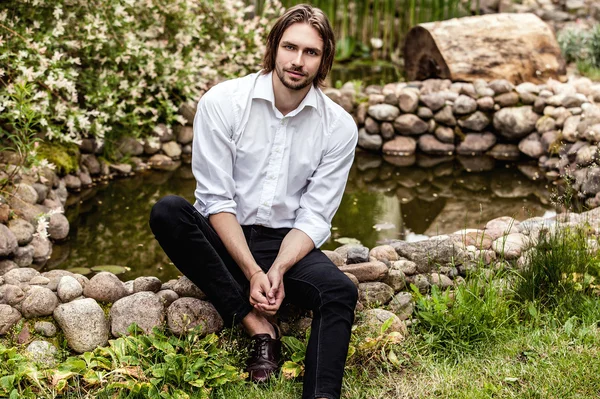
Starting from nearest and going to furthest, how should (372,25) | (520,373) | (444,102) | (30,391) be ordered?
(30,391), (520,373), (444,102), (372,25)

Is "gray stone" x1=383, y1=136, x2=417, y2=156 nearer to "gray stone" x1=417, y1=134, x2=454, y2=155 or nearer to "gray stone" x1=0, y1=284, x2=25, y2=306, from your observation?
"gray stone" x1=417, y1=134, x2=454, y2=155

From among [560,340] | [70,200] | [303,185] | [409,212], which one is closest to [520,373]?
[560,340]

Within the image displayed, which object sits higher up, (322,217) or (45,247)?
(322,217)

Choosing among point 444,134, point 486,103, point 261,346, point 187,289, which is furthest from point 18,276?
point 486,103

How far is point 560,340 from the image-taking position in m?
2.93

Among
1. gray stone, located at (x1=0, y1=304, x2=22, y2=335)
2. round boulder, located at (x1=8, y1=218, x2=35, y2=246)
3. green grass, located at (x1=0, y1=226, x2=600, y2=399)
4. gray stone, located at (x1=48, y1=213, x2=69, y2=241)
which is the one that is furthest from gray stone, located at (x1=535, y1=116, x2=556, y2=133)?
gray stone, located at (x1=0, y1=304, x2=22, y2=335)

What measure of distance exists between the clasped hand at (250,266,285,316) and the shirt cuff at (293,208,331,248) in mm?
244

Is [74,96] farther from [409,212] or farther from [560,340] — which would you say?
[560,340]

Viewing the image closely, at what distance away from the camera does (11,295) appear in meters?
2.90

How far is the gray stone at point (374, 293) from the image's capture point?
3.19m

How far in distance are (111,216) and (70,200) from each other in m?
0.42

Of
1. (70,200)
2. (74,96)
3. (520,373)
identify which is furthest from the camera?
(70,200)

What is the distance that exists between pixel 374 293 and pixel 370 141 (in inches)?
146

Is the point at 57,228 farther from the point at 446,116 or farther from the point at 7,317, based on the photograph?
the point at 446,116
